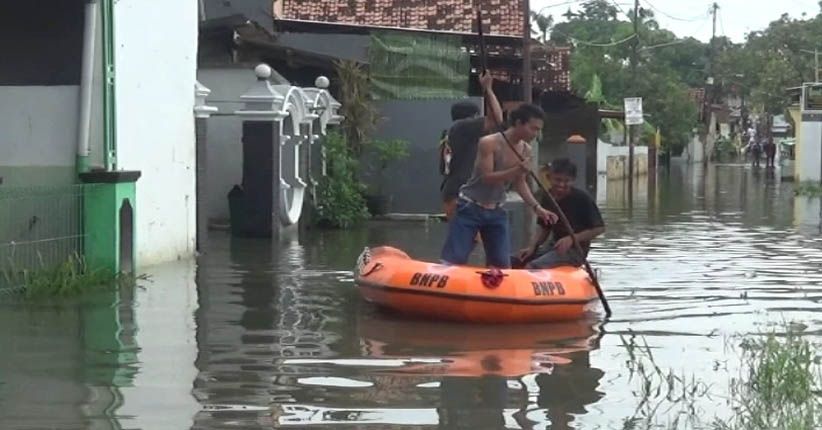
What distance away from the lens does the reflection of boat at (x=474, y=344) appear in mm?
9781

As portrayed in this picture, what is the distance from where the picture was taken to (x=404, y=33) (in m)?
30.7

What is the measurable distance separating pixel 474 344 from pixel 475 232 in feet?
5.96

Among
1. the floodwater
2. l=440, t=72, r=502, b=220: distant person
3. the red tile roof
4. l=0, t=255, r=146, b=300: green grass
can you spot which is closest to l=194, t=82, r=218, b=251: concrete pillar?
the floodwater

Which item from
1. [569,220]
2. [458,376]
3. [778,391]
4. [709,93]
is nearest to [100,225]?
[569,220]

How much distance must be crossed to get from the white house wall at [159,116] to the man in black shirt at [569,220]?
4.32 meters

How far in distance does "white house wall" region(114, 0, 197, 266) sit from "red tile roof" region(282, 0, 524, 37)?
60.3ft

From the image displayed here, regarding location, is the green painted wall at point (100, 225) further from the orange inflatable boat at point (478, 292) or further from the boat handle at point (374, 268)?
the orange inflatable boat at point (478, 292)

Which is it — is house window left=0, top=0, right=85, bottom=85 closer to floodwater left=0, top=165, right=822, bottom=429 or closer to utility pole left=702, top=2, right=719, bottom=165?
floodwater left=0, top=165, right=822, bottom=429

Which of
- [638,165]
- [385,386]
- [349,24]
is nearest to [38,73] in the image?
[385,386]

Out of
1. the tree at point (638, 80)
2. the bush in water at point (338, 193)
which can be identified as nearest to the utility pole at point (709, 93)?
the tree at point (638, 80)

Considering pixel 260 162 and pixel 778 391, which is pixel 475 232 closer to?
pixel 778 391

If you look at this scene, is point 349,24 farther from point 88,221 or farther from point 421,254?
point 88,221

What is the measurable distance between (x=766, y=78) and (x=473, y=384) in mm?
66132

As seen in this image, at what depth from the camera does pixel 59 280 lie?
12.9 metres
